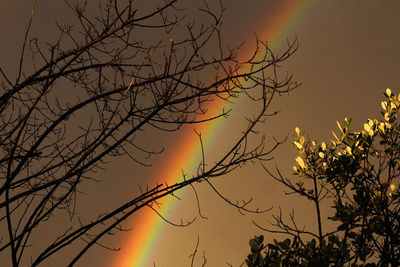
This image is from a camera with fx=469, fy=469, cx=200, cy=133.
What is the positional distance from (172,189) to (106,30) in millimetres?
892

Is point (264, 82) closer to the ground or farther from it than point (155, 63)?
closer to the ground

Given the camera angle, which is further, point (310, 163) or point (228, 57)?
point (310, 163)

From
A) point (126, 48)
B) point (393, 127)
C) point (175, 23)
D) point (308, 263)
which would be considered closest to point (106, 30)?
point (126, 48)

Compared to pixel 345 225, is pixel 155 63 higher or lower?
higher

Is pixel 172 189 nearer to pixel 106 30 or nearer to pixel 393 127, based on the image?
pixel 106 30

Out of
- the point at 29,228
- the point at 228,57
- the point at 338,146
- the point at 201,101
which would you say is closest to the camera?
the point at 29,228

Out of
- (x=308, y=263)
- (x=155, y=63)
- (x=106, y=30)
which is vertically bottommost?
(x=308, y=263)

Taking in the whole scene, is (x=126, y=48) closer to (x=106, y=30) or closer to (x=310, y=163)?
(x=106, y=30)

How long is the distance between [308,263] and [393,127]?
1781 mm

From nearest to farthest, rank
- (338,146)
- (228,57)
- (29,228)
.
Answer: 1. (29,228)
2. (228,57)
3. (338,146)

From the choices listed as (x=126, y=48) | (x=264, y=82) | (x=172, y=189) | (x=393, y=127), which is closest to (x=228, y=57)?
(x=264, y=82)

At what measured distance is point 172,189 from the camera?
6.17 feet

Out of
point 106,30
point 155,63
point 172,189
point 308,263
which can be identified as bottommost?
point 308,263

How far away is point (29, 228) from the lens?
6.06 feet
